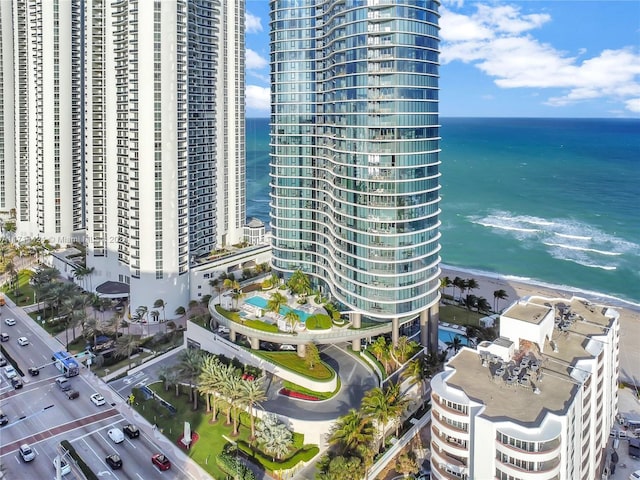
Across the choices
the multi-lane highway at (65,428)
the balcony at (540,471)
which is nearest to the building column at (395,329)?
the multi-lane highway at (65,428)

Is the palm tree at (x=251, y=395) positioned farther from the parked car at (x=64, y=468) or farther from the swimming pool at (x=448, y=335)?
the swimming pool at (x=448, y=335)

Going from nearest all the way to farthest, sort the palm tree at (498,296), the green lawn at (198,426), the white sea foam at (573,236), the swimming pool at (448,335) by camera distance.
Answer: the green lawn at (198,426) → the swimming pool at (448,335) → the palm tree at (498,296) → the white sea foam at (573,236)

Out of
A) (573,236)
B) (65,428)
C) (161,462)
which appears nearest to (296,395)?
(161,462)

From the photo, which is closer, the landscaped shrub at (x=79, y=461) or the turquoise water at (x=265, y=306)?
the landscaped shrub at (x=79, y=461)

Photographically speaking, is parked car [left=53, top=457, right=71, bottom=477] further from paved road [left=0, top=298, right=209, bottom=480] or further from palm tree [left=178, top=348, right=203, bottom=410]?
palm tree [left=178, top=348, right=203, bottom=410]

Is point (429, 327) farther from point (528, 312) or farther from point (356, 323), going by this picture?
point (528, 312)

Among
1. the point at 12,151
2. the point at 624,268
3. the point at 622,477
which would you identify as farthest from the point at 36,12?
the point at 624,268
